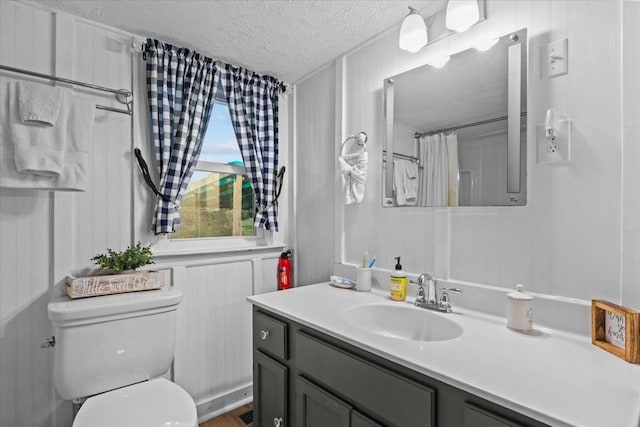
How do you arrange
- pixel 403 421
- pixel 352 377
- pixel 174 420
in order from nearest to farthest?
pixel 403 421 < pixel 352 377 < pixel 174 420

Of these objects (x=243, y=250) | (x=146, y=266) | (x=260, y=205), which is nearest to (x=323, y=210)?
(x=260, y=205)

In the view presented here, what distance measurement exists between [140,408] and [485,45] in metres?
1.97

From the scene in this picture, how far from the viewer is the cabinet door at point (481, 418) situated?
729 millimetres

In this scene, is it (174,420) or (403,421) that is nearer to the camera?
(403,421)

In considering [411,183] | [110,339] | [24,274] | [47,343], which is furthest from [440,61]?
[47,343]

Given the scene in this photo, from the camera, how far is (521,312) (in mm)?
1115

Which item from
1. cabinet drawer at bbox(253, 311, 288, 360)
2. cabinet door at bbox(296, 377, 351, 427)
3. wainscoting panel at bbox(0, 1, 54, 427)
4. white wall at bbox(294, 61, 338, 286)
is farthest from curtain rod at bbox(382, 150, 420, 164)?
wainscoting panel at bbox(0, 1, 54, 427)

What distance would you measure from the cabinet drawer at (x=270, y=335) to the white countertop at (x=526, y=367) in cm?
13

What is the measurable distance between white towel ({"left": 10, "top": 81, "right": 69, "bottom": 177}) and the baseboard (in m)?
1.52

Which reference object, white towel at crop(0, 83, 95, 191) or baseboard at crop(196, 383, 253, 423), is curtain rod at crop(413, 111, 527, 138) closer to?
white towel at crop(0, 83, 95, 191)

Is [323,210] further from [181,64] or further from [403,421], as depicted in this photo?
[403,421]

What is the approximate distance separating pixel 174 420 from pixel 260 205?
50.6 inches

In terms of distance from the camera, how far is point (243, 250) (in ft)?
7.07

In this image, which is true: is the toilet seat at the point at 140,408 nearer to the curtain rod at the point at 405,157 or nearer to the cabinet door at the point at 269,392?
the cabinet door at the point at 269,392
